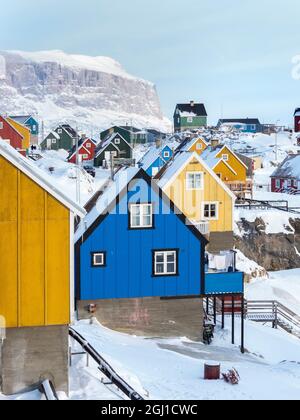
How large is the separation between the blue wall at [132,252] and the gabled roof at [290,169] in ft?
151

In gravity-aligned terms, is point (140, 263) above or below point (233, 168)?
below

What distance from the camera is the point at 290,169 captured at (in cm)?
6969

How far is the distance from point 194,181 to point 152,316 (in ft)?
39.7

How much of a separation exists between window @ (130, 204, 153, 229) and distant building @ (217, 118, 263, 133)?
450ft

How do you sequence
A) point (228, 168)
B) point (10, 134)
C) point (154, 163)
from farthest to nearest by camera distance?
point (10, 134)
point (228, 168)
point (154, 163)

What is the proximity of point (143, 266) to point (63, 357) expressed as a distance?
1074cm

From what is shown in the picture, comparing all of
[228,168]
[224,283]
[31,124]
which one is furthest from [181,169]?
[31,124]

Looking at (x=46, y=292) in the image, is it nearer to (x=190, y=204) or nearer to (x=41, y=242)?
(x=41, y=242)

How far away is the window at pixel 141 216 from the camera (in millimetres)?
23688

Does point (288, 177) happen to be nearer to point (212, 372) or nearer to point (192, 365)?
point (192, 365)

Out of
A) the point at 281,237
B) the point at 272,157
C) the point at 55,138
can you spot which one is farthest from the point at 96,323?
the point at 55,138

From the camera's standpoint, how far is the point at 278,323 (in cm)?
3000

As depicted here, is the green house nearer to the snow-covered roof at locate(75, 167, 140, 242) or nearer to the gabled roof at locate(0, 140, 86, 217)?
the snow-covered roof at locate(75, 167, 140, 242)

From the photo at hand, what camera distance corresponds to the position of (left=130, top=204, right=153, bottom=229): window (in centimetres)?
2369
